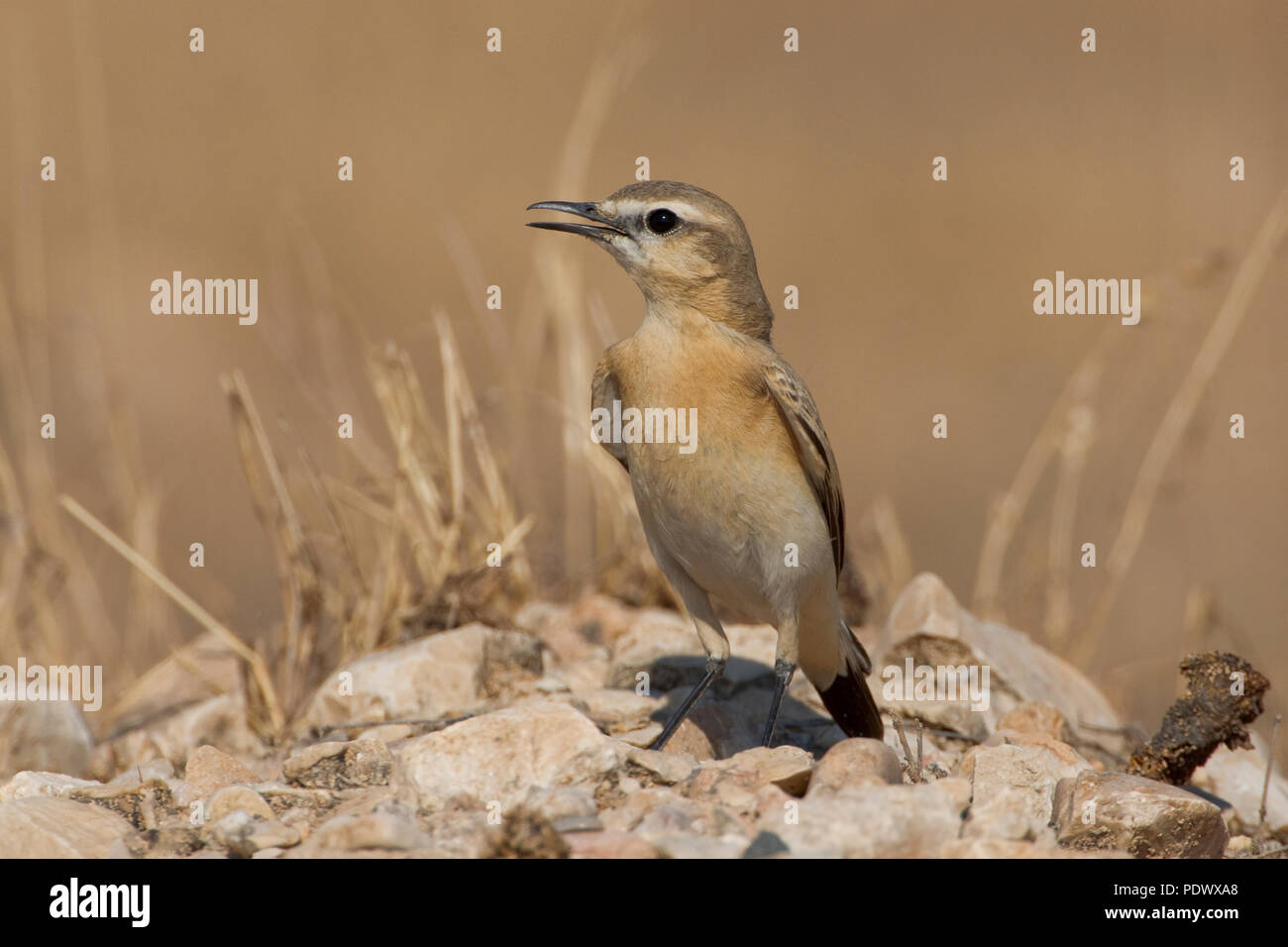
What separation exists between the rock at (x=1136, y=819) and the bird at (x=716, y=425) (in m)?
1.55

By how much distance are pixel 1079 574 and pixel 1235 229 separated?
5.46 meters

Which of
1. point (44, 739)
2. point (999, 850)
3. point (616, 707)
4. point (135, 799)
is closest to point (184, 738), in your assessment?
point (44, 739)

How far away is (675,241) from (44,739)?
136 inches

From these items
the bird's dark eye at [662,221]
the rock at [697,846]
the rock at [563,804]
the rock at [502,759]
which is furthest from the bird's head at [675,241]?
the rock at [697,846]

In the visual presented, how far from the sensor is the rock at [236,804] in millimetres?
4352

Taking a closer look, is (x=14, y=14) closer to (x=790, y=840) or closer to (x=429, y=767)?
(x=429, y=767)

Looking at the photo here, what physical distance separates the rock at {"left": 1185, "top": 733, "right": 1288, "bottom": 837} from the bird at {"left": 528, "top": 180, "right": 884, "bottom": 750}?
181 cm

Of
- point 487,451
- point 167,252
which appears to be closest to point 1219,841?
point 487,451

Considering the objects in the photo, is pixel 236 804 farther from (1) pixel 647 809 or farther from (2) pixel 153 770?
(2) pixel 153 770

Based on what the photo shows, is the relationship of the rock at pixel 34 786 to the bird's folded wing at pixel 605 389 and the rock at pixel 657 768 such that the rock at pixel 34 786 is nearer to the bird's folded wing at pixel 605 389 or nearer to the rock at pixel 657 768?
the rock at pixel 657 768

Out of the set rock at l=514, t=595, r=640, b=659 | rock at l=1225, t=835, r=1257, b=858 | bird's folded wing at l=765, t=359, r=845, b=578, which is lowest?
rock at l=1225, t=835, r=1257, b=858

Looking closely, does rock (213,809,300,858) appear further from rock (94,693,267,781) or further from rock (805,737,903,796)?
rock (94,693,267,781)

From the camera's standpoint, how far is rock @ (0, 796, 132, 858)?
419cm

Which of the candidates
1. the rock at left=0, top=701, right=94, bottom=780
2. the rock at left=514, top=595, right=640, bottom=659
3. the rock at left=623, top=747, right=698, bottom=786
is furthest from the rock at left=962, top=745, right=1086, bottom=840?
the rock at left=0, top=701, right=94, bottom=780
